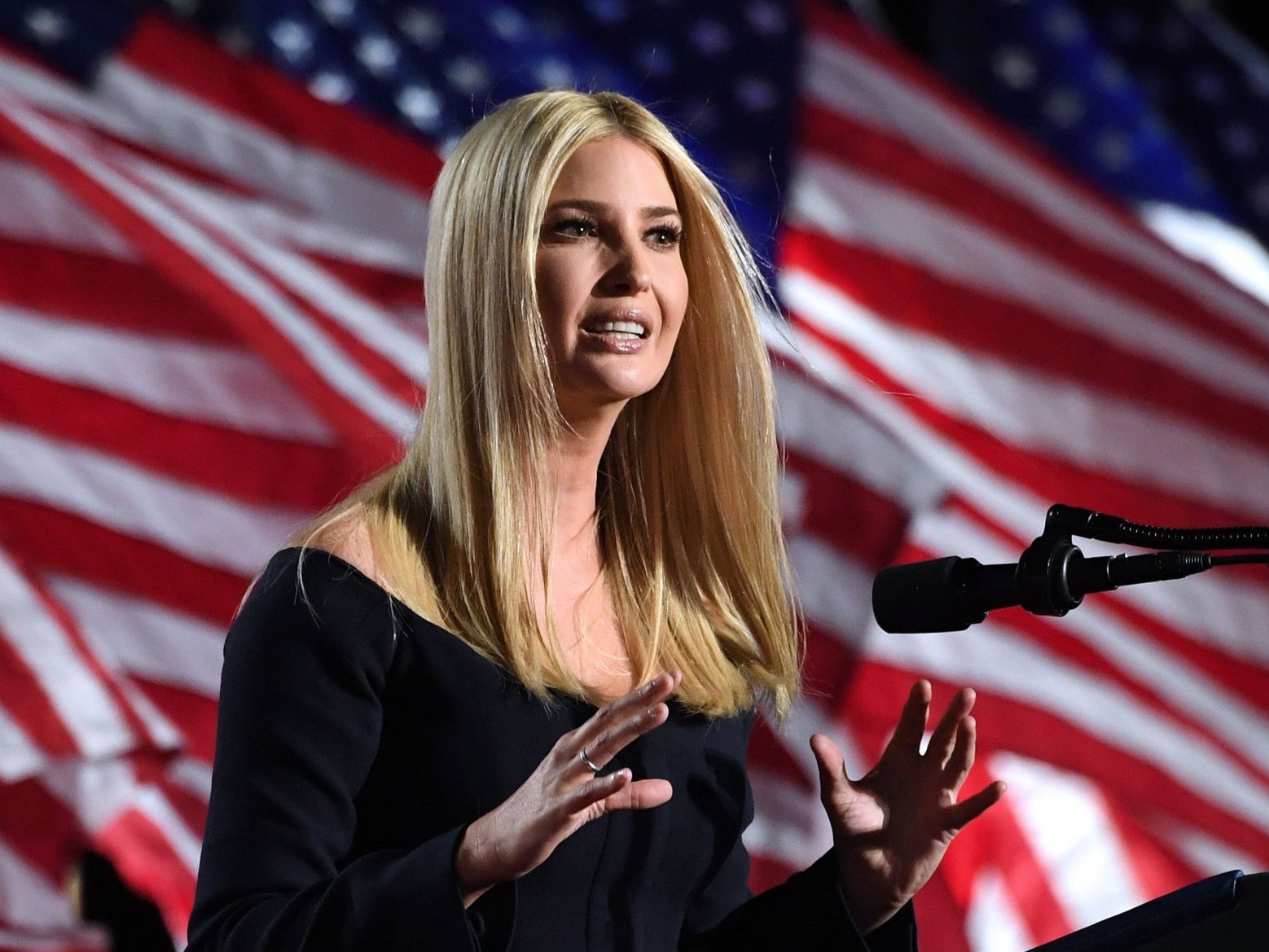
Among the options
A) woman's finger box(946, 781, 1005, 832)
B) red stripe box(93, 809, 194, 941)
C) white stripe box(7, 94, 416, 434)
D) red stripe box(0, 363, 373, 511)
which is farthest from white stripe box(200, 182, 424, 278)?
woman's finger box(946, 781, 1005, 832)

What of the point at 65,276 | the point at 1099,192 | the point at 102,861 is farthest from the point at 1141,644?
the point at 65,276

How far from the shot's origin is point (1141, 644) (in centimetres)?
326

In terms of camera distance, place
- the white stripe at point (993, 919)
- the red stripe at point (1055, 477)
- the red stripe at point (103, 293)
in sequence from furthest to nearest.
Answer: the red stripe at point (1055, 477) < the white stripe at point (993, 919) < the red stripe at point (103, 293)

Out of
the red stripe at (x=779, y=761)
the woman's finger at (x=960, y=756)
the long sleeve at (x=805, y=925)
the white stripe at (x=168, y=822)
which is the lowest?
the long sleeve at (x=805, y=925)

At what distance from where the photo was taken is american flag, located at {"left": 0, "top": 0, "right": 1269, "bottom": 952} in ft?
9.44

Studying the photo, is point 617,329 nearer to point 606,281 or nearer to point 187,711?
point 606,281

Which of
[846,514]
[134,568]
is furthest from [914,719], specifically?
[134,568]

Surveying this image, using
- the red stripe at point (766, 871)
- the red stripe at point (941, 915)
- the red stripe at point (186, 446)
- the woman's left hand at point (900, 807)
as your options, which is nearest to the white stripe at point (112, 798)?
the red stripe at point (186, 446)

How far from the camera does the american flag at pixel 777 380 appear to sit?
2.88m

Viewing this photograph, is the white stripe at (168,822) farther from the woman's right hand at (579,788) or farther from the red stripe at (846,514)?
the woman's right hand at (579,788)

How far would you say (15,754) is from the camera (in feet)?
8.91

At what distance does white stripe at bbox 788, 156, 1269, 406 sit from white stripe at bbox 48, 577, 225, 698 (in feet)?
5.03

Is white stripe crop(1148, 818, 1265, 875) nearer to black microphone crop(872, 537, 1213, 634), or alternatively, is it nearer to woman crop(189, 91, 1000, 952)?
woman crop(189, 91, 1000, 952)

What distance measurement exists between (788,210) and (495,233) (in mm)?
1977
